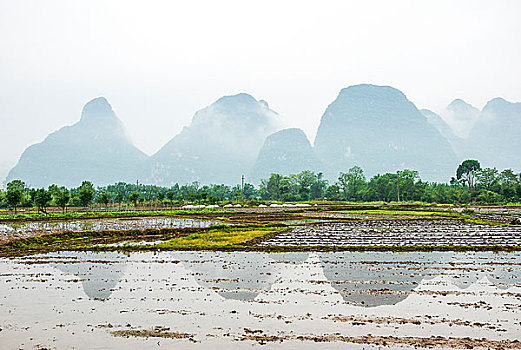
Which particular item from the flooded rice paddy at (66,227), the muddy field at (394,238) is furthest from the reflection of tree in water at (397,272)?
the flooded rice paddy at (66,227)

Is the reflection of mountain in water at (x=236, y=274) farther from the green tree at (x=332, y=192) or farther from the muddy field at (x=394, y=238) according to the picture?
the green tree at (x=332, y=192)

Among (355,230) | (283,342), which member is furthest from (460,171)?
(283,342)

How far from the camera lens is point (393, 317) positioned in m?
9.14

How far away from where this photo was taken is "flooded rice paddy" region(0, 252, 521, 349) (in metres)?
8.11

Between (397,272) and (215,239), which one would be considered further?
(215,239)

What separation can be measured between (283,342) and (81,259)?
1171 centimetres

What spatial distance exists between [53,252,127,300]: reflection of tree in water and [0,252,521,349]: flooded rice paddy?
0.06 metres

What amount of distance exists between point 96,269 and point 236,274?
16.2ft

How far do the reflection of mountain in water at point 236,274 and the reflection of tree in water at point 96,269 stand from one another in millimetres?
2451

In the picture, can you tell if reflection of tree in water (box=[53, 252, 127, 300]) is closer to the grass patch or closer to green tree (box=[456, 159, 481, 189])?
the grass patch

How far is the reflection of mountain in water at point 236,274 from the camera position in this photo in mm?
11688

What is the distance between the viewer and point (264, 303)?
34.1 ft

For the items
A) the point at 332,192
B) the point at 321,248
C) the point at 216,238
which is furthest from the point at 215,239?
the point at 332,192

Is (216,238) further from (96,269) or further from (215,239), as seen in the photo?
(96,269)
